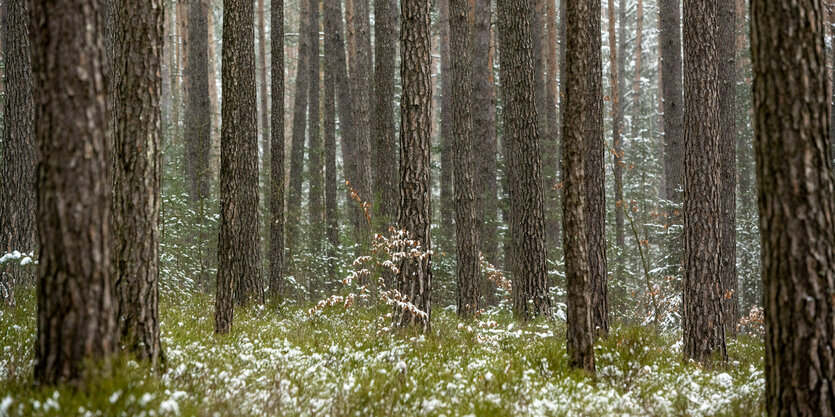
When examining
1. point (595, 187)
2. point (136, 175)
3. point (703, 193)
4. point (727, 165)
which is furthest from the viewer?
point (727, 165)

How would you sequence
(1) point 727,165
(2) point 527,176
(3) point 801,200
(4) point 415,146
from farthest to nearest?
1. (1) point 727,165
2. (2) point 527,176
3. (4) point 415,146
4. (3) point 801,200

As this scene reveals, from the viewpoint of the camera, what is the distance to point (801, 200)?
4.23 m

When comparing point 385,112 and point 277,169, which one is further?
point 385,112

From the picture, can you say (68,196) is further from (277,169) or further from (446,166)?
(446,166)

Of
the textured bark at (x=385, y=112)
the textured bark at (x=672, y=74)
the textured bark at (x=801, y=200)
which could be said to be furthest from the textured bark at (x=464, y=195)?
the textured bark at (x=801, y=200)

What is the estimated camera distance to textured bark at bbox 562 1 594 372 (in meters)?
6.18

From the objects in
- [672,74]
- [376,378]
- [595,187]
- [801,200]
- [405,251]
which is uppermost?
[672,74]

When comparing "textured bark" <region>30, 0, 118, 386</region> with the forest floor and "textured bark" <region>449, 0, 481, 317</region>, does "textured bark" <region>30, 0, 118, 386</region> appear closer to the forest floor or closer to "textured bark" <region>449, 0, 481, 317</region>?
the forest floor

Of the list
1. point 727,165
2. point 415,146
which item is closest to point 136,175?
point 415,146

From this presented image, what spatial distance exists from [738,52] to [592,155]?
2071cm

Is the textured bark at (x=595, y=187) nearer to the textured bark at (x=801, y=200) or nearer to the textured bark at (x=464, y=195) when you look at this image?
the textured bark at (x=464, y=195)

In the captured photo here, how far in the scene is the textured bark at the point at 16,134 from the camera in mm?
9188

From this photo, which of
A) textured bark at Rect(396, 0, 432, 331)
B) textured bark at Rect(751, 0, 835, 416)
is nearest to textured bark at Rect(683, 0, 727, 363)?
textured bark at Rect(396, 0, 432, 331)

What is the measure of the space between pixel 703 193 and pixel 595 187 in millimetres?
2084
